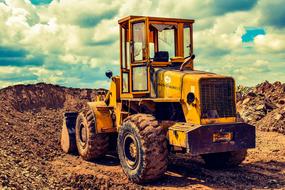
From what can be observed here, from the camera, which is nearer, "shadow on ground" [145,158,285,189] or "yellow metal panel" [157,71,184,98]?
"shadow on ground" [145,158,285,189]

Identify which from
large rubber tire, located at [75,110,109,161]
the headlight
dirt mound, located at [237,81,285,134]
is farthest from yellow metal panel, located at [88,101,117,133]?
dirt mound, located at [237,81,285,134]

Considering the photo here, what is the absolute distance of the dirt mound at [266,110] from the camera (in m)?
16.7

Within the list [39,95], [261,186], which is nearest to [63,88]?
[39,95]

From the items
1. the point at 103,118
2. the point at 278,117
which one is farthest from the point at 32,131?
the point at 278,117

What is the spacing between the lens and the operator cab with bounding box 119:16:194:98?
8.84 meters

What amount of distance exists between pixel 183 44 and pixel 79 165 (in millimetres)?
4242

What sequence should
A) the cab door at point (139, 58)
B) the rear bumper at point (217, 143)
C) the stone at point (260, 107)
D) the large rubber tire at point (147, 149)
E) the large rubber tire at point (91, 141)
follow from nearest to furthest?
the rear bumper at point (217, 143)
the large rubber tire at point (147, 149)
the cab door at point (139, 58)
the large rubber tire at point (91, 141)
the stone at point (260, 107)

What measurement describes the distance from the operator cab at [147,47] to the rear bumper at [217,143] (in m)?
1.84

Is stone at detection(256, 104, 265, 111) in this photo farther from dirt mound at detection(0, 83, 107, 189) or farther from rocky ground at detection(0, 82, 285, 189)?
dirt mound at detection(0, 83, 107, 189)

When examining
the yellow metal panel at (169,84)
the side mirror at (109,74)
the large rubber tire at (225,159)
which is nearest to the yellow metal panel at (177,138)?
the yellow metal panel at (169,84)

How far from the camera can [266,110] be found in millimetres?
19203

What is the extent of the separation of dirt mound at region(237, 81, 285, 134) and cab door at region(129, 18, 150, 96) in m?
9.07

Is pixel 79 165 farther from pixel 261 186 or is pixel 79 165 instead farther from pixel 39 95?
pixel 39 95

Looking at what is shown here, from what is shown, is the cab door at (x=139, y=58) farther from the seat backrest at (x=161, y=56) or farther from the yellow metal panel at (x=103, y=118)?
the yellow metal panel at (x=103, y=118)
